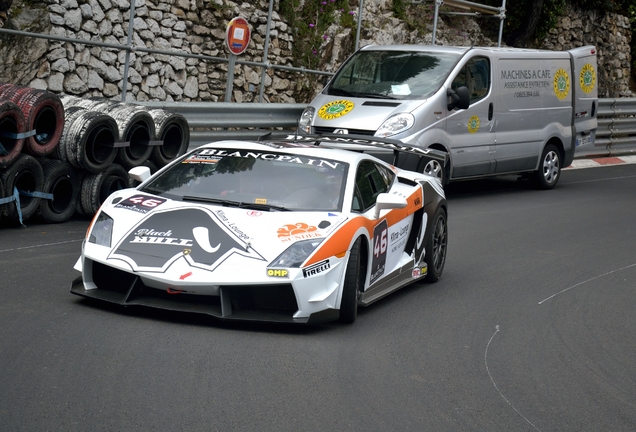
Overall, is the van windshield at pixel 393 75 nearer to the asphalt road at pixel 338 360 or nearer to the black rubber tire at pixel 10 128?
the asphalt road at pixel 338 360

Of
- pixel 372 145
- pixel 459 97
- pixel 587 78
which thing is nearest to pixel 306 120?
pixel 459 97

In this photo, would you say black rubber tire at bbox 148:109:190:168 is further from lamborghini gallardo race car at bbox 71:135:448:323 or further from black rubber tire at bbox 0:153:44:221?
lamborghini gallardo race car at bbox 71:135:448:323

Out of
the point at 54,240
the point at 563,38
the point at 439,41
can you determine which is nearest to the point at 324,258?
the point at 54,240

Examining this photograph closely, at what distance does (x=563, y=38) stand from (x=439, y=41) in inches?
237

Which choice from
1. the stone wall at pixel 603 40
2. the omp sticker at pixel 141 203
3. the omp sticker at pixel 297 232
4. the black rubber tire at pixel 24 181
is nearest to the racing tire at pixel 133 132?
the black rubber tire at pixel 24 181

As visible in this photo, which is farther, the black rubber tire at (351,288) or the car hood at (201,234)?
the black rubber tire at (351,288)

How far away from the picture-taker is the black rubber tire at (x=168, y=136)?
11578mm

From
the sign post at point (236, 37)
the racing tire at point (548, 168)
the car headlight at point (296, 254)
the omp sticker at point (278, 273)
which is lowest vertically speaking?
the racing tire at point (548, 168)

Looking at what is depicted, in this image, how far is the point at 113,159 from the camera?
431 inches

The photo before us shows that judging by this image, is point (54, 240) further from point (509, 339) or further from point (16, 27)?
point (16, 27)

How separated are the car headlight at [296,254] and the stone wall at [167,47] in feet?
29.3

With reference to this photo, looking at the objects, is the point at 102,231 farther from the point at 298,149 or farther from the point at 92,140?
the point at 92,140

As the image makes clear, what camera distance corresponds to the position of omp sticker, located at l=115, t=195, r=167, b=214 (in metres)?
7.18

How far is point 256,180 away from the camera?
7.67m
